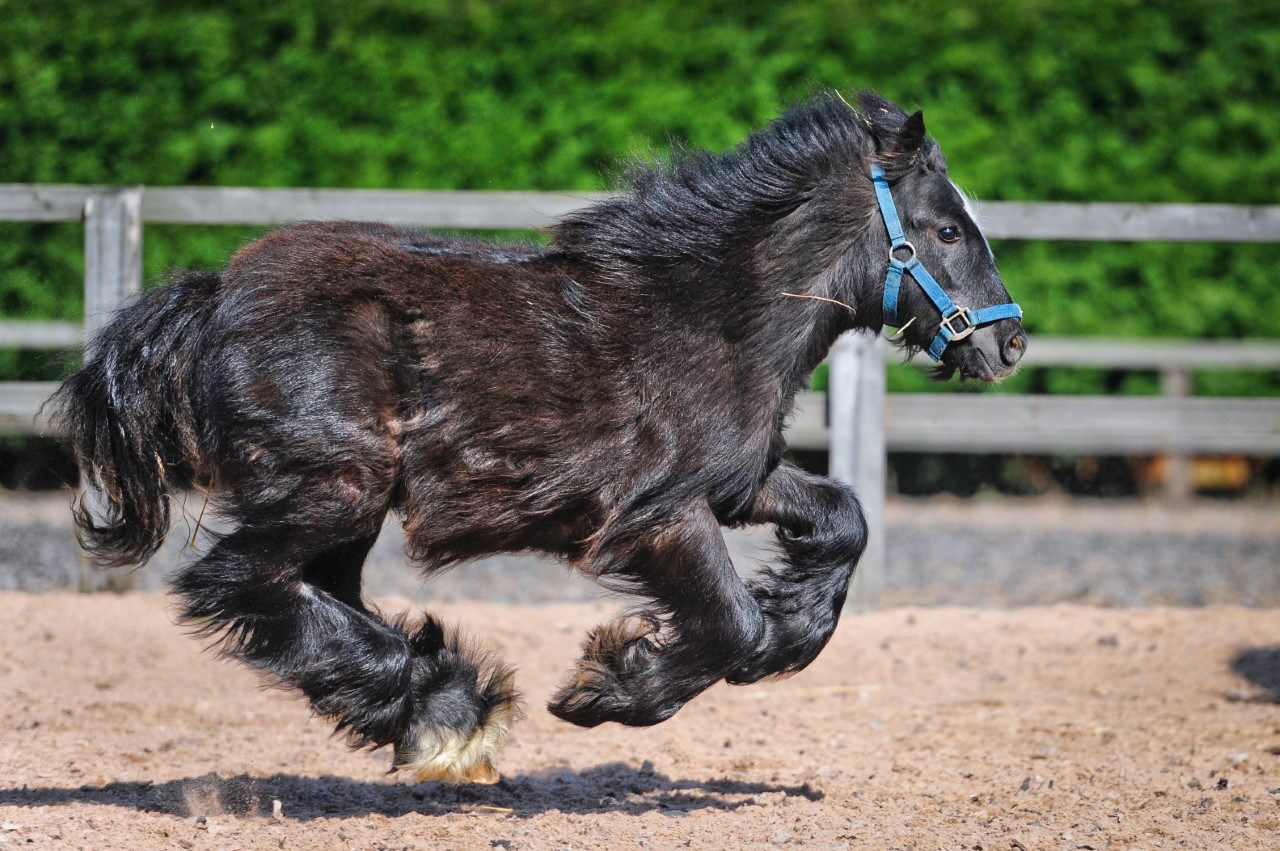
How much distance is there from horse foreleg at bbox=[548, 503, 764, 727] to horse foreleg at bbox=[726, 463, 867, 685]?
12cm

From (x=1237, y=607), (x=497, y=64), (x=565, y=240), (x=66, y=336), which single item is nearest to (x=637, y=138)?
(x=497, y=64)

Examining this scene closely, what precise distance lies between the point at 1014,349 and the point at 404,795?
2273 millimetres

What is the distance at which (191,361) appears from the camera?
12.0 feet

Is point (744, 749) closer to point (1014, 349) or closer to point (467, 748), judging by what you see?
point (467, 748)

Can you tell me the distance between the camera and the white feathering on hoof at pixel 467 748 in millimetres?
3715

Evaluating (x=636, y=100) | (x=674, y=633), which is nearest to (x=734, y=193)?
(x=674, y=633)

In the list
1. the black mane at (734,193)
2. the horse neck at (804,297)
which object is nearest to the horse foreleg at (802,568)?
the horse neck at (804,297)

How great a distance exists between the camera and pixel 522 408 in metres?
3.57

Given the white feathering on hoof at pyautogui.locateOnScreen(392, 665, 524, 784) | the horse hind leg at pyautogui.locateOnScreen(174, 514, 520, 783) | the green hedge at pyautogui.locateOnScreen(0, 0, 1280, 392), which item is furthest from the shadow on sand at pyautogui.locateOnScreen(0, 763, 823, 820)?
the green hedge at pyautogui.locateOnScreen(0, 0, 1280, 392)

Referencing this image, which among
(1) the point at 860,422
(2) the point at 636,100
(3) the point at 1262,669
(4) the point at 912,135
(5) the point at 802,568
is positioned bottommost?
(3) the point at 1262,669

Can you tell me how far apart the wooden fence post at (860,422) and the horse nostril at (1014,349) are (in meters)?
2.90

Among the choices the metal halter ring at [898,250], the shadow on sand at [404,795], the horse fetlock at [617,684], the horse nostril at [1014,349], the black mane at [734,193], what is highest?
the black mane at [734,193]

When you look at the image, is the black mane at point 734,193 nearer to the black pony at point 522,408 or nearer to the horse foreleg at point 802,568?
the black pony at point 522,408

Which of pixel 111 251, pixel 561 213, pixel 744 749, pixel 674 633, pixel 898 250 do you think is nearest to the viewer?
pixel 674 633
